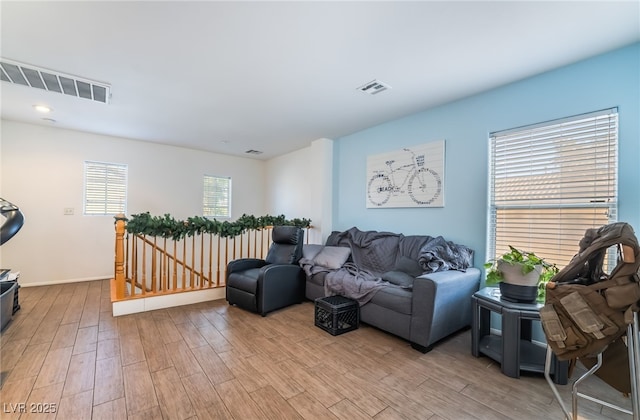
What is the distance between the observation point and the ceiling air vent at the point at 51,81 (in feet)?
7.96

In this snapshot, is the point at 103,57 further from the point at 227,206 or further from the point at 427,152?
the point at 227,206

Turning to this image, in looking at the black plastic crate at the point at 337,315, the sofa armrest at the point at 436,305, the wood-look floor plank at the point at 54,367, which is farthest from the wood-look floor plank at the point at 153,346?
the sofa armrest at the point at 436,305

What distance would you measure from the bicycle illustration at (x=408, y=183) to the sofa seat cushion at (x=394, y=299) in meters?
1.33

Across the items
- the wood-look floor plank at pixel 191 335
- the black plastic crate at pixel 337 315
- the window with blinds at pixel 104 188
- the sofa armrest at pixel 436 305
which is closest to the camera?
the sofa armrest at pixel 436 305

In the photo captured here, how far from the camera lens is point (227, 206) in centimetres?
612

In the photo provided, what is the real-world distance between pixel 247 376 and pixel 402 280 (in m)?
1.73

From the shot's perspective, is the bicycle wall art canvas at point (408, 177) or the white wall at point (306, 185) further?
the white wall at point (306, 185)

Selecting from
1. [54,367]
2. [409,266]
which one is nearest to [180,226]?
[54,367]

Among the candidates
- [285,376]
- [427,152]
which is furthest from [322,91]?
[285,376]

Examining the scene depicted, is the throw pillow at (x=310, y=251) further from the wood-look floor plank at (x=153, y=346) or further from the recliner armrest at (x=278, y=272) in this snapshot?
the wood-look floor plank at (x=153, y=346)

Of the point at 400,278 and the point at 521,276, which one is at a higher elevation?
the point at 521,276

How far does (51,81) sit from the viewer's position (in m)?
2.67

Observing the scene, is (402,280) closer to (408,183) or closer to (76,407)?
(408,183)

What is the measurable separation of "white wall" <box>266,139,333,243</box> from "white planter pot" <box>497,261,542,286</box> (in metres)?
2.89
